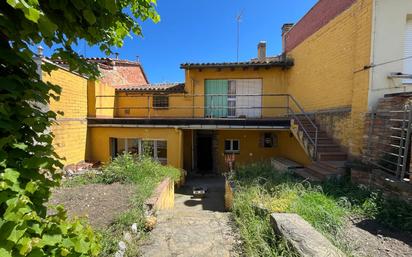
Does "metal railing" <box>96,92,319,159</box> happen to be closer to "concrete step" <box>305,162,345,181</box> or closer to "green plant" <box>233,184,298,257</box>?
"concrete step" <box>305,162,345,181</box>

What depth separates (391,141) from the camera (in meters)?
6.46

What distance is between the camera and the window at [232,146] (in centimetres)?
1484

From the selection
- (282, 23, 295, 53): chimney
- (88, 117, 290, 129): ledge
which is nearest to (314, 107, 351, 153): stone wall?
(88, 117, 290, 129): ledge

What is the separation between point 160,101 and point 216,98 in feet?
10.8

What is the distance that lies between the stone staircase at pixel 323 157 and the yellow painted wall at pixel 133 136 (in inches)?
215

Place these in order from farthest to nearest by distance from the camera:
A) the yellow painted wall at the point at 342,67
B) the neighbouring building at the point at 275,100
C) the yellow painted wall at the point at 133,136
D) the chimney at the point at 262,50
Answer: the chimney at the point at 262,50
the yellow painted wall at the point at 133,136
the yellow painted wall at the point at 342,67
the neighbouring building at the point at 275,100

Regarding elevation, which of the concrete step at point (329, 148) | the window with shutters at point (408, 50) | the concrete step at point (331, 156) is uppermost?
the window with shutters at point (408, 50)

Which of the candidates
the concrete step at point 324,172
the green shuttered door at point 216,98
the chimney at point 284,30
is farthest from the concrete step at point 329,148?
the chimney at point 284,30

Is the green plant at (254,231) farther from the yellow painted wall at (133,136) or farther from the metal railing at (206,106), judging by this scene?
the metal railing at (206,106)

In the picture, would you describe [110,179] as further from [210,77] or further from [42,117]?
[210,77]

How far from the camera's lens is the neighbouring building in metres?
7.23

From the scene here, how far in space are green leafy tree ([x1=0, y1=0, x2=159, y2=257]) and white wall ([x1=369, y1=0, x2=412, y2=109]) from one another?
24.6 ft

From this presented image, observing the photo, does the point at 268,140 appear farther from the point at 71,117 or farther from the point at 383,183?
the point at 71,117

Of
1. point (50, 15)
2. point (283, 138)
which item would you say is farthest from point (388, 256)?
point (283, 138)
